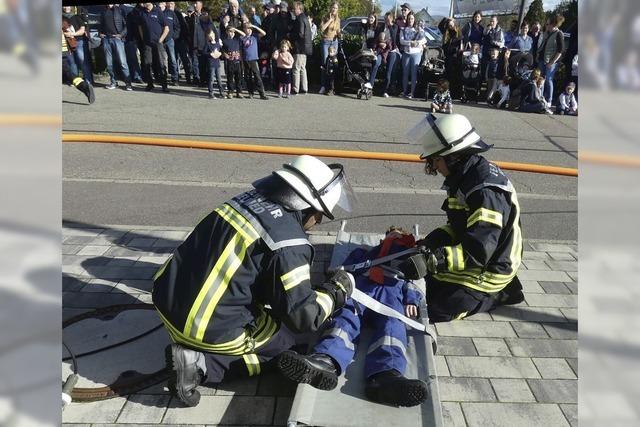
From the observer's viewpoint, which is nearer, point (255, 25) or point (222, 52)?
point (222, 52)

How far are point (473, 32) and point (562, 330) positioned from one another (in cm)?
1136

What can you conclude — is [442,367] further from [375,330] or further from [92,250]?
[92,250]

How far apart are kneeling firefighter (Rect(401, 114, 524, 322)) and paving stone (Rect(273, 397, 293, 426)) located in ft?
3.57

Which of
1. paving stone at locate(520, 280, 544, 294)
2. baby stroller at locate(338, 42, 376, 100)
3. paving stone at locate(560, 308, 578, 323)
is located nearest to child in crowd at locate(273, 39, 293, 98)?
baby stroller at locate(338, 42, 376, 100)

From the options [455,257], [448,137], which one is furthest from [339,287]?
[448,137]

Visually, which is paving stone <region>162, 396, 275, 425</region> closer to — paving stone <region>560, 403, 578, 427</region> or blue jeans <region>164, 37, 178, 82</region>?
paving stone <region>560, 403, 578, 427</region>

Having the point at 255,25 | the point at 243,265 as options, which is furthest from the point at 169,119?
the point at 243,265

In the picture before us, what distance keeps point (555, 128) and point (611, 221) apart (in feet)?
36.1

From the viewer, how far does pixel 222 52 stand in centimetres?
1260

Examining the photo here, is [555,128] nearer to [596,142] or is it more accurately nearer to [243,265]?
[243,265]

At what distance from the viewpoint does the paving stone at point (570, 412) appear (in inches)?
113

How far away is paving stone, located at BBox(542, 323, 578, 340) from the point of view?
3698mm

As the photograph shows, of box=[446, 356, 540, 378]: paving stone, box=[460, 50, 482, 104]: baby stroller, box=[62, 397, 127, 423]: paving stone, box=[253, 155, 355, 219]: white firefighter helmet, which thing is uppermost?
box=[460, 50, 482, 104]: baby stroller

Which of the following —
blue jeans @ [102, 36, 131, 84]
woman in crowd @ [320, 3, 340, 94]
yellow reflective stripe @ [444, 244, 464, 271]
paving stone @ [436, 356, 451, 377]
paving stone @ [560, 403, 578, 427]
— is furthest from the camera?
woman in crowd @ [320, 3, 340, 94]
